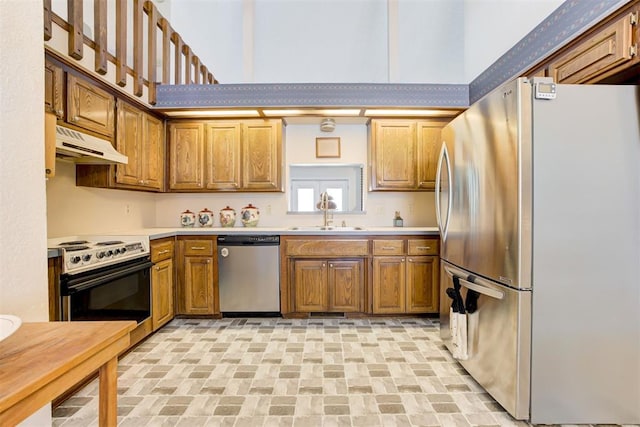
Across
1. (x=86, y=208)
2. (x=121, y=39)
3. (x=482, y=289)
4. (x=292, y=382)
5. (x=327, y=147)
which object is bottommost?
(x=292, y=382)

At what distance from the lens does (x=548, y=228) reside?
1.58 metres

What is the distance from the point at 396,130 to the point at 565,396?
8.62ft

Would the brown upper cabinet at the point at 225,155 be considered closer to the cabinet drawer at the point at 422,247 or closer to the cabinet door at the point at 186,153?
the cabinet door at the point at 186,153

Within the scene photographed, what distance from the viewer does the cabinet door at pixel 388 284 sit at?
3.09m

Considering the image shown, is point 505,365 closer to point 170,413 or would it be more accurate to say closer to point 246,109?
point 170,413

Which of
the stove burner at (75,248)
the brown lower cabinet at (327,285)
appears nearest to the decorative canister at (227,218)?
the brown lower cabinet at (327,285)

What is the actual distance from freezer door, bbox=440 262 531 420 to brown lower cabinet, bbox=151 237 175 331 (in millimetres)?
2502

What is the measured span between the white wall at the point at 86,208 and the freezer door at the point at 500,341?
3.02 meters

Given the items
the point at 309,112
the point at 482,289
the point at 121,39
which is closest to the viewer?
the point at 482,289

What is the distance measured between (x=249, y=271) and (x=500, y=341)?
2.21m

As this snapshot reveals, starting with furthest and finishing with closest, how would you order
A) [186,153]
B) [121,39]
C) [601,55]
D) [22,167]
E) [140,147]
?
[186,153]
[140,147]
[121,39]
[601,55]
[22,167]

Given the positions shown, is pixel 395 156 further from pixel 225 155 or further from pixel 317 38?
pixel 317 38

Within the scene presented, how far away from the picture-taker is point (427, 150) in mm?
3387

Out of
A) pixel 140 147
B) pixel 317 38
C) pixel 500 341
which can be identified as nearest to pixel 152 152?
pixel 140 147
